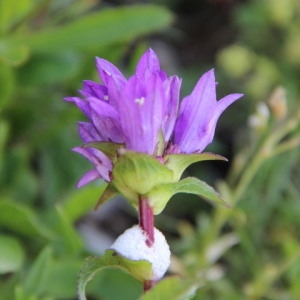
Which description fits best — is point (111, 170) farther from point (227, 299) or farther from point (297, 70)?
point (297, 70)

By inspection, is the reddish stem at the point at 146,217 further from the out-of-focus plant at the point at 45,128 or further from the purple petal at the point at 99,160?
the out-of-focus plant at the point at 45,128

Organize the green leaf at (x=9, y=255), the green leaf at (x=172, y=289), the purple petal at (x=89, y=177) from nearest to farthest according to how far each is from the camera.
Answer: the green leaf at (x=172, y=289)
the purple petal at (x=89, y=177)
the green leaf at (x=9, y=255)

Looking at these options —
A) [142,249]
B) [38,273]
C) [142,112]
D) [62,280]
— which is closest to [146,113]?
[142,112]

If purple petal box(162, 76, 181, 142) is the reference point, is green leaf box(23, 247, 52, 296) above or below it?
below

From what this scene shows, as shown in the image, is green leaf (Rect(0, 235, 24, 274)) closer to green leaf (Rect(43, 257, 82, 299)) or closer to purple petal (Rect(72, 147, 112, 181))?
green leaf (Rect(43, 257, 82, 299))

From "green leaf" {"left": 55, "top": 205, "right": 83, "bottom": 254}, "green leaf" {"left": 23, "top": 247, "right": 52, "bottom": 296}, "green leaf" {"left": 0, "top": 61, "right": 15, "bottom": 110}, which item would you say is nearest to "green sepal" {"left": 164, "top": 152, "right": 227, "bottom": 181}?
"green leaf" {"left": 23, "top": 247, "right": 52, "bottom": 296}

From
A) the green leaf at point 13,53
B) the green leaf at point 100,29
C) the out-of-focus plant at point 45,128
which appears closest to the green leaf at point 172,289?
the out-of-focus plant at point 45,128

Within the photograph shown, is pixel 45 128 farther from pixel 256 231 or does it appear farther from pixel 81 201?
pixel 256 231
